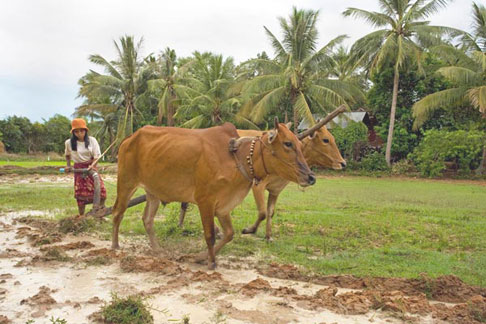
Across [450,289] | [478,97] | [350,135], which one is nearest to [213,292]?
[450,289]

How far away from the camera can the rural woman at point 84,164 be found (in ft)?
24.8

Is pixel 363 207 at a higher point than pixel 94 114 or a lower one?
lower

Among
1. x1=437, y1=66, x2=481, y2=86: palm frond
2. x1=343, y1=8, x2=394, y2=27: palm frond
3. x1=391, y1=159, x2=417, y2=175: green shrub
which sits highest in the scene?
x1=343, y1=8, x2=394, y2=27: palm frond

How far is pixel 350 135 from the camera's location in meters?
27.6

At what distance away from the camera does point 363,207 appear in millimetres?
10680

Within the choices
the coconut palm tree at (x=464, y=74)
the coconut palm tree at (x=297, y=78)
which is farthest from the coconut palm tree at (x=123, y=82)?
the coconut palm tree at (x=464, y=74)

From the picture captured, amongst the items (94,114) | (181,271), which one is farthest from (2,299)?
(94,114)

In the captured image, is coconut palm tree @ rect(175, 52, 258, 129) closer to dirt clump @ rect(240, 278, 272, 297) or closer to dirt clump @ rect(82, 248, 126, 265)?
dirt clump @ rect(82, 248, 126, 265)

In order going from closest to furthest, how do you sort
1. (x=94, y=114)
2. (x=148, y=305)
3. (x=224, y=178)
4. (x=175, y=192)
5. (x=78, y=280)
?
(x=148, y=305) < (x=78, y=280) < (x=224, y=178) < (x=175, y=192) < (x=94, y=114)

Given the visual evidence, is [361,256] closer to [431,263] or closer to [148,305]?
[431,263]

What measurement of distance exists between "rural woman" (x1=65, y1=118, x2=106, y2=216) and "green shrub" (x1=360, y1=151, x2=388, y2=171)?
21331 mm

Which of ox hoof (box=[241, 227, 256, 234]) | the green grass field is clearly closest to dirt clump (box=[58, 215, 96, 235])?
the green grass field

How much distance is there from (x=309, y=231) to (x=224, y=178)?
9.78 feet

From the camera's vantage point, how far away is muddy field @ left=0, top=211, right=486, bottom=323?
3.65m
